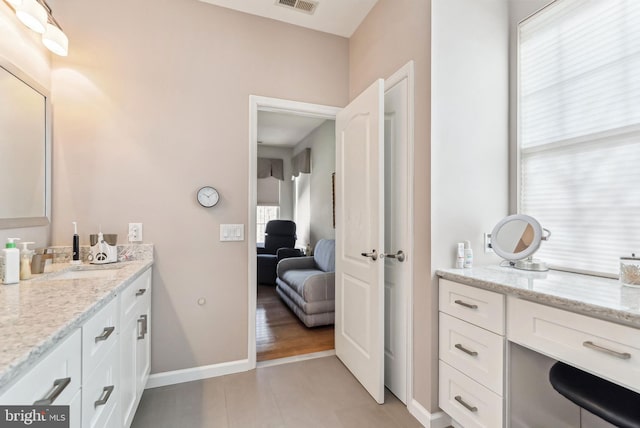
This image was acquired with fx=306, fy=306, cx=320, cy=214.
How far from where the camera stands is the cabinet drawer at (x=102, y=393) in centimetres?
102

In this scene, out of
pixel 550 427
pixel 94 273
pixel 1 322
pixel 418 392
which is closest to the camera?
pixel 1 322

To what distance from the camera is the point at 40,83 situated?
1838 mm

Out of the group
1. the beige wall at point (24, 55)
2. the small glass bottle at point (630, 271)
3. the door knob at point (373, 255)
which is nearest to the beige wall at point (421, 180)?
the door knob at point (373, 255)

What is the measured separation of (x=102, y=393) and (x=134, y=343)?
51cm

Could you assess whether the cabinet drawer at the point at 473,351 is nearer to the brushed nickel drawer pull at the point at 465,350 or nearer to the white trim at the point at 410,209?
the brushed nickel drawer pull at the point at 465,350

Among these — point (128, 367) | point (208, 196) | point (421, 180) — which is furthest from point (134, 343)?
point (421, 180)

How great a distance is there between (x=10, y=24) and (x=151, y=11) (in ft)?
2.82

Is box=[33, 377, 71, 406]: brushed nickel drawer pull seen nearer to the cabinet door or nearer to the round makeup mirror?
the cabinet door

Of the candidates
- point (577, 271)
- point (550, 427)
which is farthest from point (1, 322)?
point (577, 271)

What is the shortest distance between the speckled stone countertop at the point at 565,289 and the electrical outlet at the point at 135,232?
198 centimetres

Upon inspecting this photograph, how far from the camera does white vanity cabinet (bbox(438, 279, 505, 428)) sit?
1412mm

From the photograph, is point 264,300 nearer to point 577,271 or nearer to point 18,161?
point 18,161

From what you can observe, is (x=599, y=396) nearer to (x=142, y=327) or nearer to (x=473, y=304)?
(x=473, y=304)

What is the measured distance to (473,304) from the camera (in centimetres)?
154
